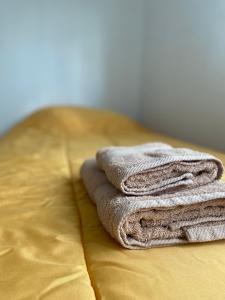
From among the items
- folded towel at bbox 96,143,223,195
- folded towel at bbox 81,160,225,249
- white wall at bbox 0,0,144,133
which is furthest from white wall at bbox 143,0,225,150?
folded towel at bbox 81,160,225,249

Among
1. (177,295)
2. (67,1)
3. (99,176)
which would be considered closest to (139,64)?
(67,1)

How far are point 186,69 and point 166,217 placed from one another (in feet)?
5.36

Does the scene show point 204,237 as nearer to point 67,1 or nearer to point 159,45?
point 159,45

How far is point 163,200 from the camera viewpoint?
751 millimetres

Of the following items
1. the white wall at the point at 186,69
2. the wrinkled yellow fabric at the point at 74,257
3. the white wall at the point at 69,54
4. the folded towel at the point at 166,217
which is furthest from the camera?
the white wall at the point at 69,54

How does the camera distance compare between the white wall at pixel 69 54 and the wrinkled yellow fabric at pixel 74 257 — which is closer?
the wrinkled yellow fabric at pixel 74 257

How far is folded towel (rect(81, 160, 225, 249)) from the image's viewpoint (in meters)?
0.72

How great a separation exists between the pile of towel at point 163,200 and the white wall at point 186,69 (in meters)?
1.01

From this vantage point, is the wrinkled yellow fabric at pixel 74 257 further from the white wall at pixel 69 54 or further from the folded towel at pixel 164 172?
the white wall at pixel 69 54

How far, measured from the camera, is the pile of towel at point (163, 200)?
0.72 m

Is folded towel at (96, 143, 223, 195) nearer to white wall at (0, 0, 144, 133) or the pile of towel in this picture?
the pile of towel

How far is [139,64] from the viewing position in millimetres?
2746

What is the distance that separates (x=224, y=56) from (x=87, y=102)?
3.91 ft

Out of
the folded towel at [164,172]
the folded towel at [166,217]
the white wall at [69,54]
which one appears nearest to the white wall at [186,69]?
the white wall at [69,54]
